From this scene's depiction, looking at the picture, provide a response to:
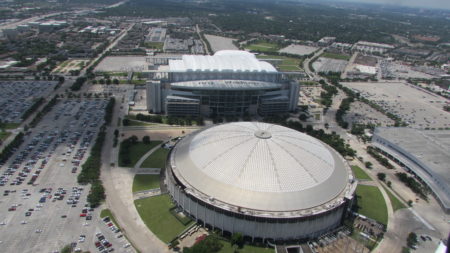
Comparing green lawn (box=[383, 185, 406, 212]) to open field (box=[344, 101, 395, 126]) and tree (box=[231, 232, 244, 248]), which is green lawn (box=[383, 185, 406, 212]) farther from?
open field (box=[344, 101, 395, 126])

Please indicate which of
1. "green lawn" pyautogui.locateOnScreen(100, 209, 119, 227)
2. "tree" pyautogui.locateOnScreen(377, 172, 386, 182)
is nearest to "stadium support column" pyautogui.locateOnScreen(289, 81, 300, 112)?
"tree" pyautogui.locateOnScreen(377, 172, 386, 182)

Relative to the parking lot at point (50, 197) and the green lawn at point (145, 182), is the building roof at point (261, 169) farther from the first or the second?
the parking lot at point (50, 197)

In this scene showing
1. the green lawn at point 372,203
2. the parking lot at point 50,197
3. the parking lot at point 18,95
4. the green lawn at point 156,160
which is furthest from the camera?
the parking lot at point 18,95

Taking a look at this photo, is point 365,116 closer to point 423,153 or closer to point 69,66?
point 423,153

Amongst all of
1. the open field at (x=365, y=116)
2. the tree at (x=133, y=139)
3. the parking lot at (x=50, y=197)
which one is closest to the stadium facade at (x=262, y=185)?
the parking lot at (x=50, y=197)

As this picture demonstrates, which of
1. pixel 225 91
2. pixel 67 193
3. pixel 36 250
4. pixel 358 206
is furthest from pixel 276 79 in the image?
pixel 36 250
